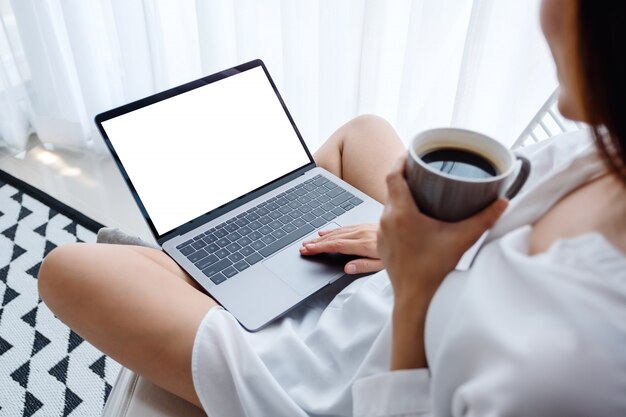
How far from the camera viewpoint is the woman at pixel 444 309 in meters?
0.39

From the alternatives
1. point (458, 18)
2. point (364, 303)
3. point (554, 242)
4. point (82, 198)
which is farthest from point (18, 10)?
point (554, 242)

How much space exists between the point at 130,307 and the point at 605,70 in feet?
1.87

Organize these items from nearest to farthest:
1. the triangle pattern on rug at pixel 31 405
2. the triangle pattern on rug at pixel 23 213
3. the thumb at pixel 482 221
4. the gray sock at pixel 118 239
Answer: the thumb at pixel 482 221
the gray sock at pixel 118 239
the triangle pattern on rug at pixel 31 405
the triangle pattern on rug at pixel 23 213

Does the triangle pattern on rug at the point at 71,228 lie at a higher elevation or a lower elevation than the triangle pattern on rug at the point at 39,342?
higher

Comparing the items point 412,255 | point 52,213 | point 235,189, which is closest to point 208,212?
point 235,189

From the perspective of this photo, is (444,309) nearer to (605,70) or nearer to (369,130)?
(605,70)

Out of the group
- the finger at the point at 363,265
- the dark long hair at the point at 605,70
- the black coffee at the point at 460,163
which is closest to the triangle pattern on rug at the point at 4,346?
the finger at the point at 363,265

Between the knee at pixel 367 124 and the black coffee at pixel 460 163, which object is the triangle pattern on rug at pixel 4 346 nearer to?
the knee at pixel 367 124

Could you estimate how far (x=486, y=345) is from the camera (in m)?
0.42

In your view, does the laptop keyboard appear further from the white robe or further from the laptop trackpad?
the white robe

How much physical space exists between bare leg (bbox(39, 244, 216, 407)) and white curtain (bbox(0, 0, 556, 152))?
748 mm

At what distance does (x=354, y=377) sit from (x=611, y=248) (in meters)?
0.33

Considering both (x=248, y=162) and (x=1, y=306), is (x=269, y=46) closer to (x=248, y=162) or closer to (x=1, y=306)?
(x=248, y=162)

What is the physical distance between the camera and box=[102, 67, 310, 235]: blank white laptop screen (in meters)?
0.85
